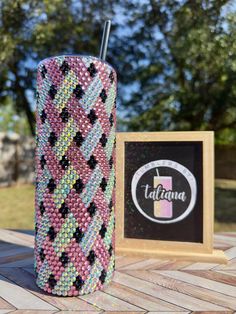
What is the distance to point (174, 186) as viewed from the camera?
3250 millimetres

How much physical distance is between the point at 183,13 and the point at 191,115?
12.5 ft

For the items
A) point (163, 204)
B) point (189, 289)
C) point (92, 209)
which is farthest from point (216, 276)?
point (92, 209)

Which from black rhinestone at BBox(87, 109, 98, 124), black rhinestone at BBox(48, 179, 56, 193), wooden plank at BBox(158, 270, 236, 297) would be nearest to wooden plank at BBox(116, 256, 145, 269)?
wooden plank at BBox(158, 270, 236, 297)

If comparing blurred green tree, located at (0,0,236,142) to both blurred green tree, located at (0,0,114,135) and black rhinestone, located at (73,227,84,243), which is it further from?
black rhinestone, located at (73,227,84,243)

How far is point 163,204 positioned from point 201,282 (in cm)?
86

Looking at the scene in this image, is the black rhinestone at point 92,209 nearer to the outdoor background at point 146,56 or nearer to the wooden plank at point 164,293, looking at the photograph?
the wooden plank at point 164,293

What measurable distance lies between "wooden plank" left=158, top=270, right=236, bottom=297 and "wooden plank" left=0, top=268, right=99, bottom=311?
812mm

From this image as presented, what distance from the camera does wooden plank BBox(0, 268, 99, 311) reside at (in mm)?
2123

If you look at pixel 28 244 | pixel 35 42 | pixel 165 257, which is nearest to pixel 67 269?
pixel 165 257

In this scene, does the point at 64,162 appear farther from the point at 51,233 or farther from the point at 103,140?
the point at 51,233

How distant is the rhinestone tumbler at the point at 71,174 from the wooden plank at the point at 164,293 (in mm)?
311

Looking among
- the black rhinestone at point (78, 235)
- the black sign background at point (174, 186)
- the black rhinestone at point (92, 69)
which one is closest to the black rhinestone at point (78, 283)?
the black rhinestone at point (78, 235)

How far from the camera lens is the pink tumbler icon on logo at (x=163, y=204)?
10.7 feet

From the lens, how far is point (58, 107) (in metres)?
2.24
